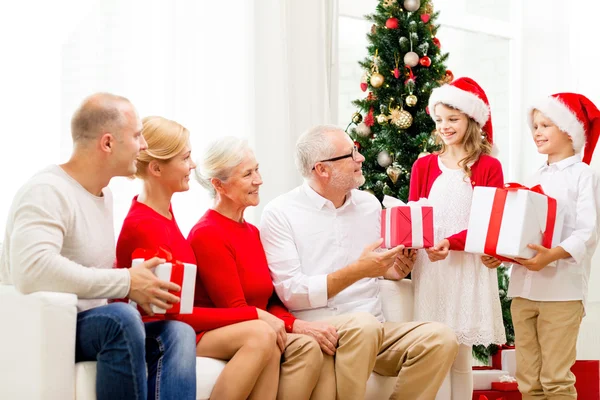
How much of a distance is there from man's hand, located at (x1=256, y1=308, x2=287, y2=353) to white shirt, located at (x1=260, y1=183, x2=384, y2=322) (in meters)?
0.23

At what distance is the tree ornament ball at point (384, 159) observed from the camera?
4.31 meters

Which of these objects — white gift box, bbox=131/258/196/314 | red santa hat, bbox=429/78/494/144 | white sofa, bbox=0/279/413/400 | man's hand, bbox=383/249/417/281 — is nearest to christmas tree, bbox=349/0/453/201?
red santa hat, bbox=429/78/494/144

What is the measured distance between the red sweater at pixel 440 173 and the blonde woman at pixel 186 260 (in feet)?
3.15

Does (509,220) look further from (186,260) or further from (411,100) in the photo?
(411,100)

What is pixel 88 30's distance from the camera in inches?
145

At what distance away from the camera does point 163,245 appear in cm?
257

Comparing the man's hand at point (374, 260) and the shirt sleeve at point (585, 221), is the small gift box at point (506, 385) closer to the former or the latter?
the shirt sleeve at point (585, 221)

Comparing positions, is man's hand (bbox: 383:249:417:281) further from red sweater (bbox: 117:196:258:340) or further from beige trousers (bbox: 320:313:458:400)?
red sweater (bbox: 117:196:258:340)

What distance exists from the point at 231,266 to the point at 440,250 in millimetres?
855

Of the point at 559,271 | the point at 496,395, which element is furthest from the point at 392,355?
the point at 496,395

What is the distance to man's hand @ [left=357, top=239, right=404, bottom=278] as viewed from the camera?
2.92m

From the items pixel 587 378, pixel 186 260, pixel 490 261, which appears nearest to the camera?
pixel 186 260

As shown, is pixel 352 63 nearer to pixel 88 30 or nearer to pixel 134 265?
pixel 88 30

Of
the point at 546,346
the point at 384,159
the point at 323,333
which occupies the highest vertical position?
the point at 384,159
